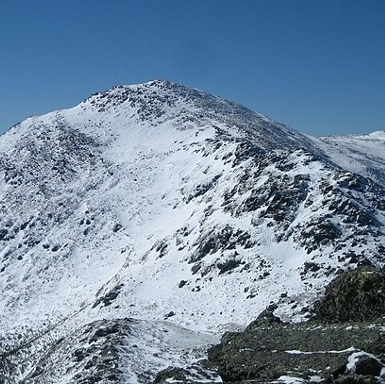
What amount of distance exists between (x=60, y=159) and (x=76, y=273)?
129 feet

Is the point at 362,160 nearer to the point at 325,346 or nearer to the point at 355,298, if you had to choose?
the point at 355,298

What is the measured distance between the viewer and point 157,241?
58.6 meters

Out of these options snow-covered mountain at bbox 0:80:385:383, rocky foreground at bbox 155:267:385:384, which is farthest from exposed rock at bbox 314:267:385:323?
snow-covered mountain at bbox 0:80:385:383

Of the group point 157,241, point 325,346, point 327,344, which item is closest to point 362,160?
point 157,241

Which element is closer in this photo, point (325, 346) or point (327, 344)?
point (325, 346)

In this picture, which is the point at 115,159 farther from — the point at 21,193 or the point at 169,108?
the point at 169,108

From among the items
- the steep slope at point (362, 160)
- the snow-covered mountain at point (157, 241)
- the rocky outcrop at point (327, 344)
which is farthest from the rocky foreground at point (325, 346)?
the steep slope at point (362, 160)

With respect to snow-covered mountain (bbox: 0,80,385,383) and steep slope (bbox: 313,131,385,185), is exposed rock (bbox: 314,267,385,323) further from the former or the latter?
steep slope (bbox: 313,131,385,185)

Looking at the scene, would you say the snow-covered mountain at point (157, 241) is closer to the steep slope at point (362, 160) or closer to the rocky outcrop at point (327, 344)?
the rocky outcrop at point (327, 344)

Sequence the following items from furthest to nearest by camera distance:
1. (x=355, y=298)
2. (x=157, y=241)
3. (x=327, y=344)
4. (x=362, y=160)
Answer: (x=362, y=160)
(x=157, y=241)
(x=355, y=298)
(x=327, y=344)

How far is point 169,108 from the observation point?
4892 inches

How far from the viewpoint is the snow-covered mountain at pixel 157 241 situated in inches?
1391

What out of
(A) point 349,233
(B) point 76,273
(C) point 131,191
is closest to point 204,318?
(A) point 349,233

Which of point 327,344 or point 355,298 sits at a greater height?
point 355,298
